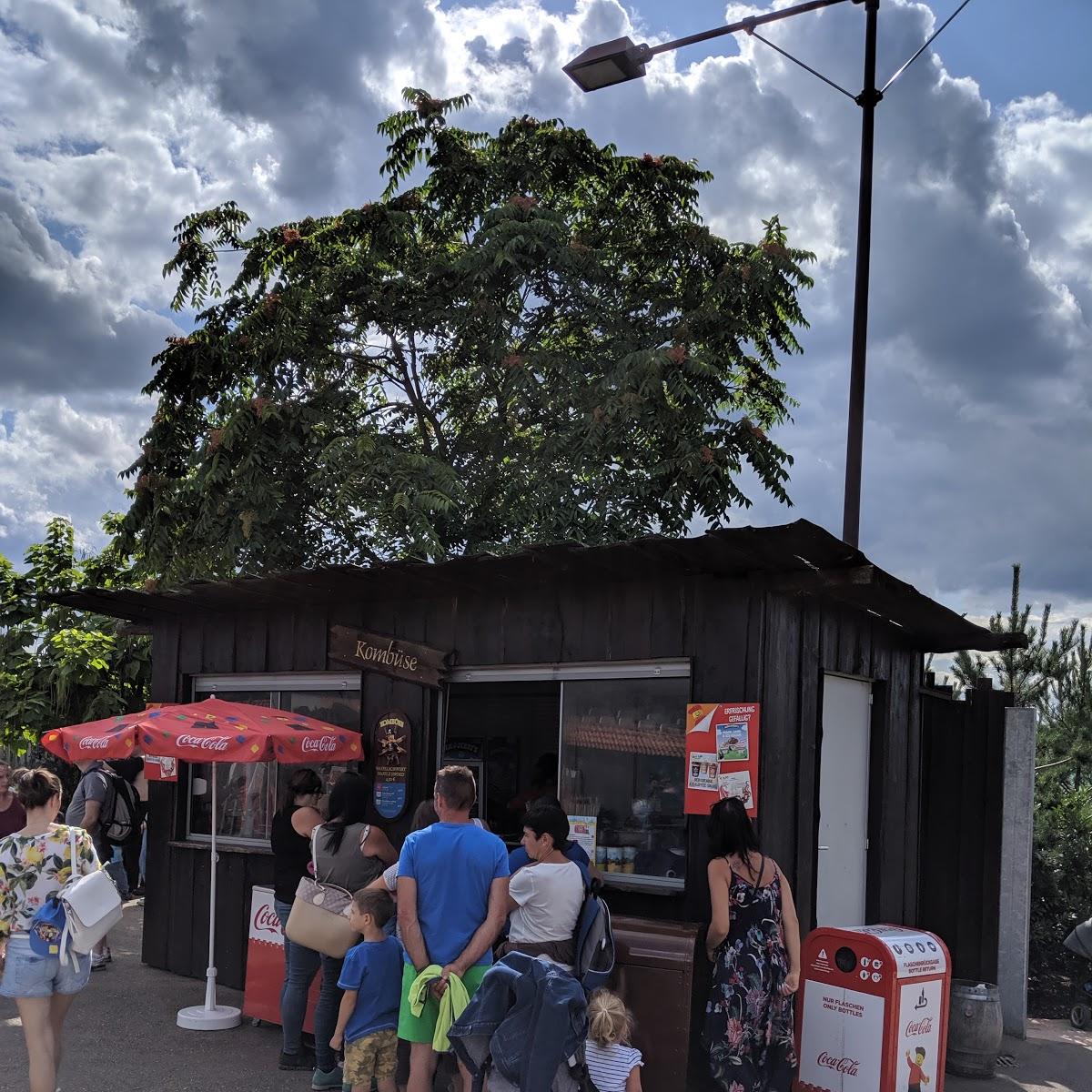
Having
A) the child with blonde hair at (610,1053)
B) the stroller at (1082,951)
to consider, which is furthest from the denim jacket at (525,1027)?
the stroller at (1082,951)

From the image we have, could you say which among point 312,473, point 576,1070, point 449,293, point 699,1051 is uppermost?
point 449,293

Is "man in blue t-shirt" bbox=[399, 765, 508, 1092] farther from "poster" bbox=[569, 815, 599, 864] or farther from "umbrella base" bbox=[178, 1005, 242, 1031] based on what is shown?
"umbrella base" bbox=[178, 1005, 242, 1031]

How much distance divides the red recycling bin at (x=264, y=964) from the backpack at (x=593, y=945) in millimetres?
2658

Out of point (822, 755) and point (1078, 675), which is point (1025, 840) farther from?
point (1078, 675)

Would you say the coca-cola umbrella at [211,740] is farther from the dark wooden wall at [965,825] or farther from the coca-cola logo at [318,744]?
the dark wooden wall at [965,825]

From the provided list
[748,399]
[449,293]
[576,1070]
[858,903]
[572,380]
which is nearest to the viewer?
[576,1070]

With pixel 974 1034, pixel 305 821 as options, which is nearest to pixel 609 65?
pixel 305 821

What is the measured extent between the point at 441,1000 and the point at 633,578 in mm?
2722

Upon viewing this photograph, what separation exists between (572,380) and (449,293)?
2.22 meters

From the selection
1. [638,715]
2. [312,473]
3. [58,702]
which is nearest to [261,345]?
[312,473]

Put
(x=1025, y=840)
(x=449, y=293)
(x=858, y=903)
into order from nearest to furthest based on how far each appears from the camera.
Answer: (x=858, y=903) → (x=1025, y=840) → (x=449, y=293)

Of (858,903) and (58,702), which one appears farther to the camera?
(58,702)

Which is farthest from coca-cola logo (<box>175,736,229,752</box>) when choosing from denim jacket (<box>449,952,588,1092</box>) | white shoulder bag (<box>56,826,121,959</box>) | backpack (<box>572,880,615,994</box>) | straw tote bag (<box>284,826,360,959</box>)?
denim jacket (<box>449,952,588,1092</box>)

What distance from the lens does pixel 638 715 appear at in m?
6.96
